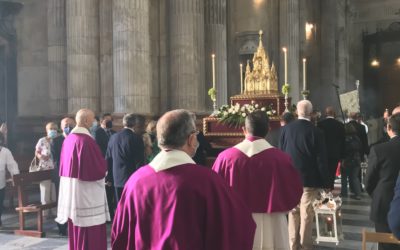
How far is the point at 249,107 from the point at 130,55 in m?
3.77

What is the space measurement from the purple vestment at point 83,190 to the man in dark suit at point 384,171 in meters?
3.17

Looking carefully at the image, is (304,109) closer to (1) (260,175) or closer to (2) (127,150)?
(1) (260,175)

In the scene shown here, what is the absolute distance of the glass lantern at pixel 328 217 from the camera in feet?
21.1

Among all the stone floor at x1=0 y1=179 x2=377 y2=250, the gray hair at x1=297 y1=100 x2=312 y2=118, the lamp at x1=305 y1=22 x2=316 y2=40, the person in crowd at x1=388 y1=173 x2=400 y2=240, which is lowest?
the stone floor at x1=0 y1=179 x2=377 y2=250

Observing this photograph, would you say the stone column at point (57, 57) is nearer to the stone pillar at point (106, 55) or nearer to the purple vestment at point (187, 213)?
the stone pillar at point (106, 55)

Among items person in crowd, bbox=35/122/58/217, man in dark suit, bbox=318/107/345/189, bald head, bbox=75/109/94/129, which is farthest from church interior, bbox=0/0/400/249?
bald head, bbox=75/109/94/129

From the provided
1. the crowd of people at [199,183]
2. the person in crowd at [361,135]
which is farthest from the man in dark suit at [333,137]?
the person in crowd at [361,135]

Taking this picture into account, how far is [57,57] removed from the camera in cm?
1386

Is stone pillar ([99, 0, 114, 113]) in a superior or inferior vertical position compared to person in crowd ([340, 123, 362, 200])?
superior

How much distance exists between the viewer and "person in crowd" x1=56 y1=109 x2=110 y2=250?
19.2ft

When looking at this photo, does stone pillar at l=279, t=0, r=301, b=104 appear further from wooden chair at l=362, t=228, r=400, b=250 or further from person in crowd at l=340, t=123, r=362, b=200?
wooden chair at l=362, t=228, r=400, b=250

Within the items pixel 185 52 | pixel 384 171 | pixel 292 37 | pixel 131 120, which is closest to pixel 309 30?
pixel 292 37

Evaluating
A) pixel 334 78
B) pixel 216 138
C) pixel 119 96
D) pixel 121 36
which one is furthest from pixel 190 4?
pixel 334 78

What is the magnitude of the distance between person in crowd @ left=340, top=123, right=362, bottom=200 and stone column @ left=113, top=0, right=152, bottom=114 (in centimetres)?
494
